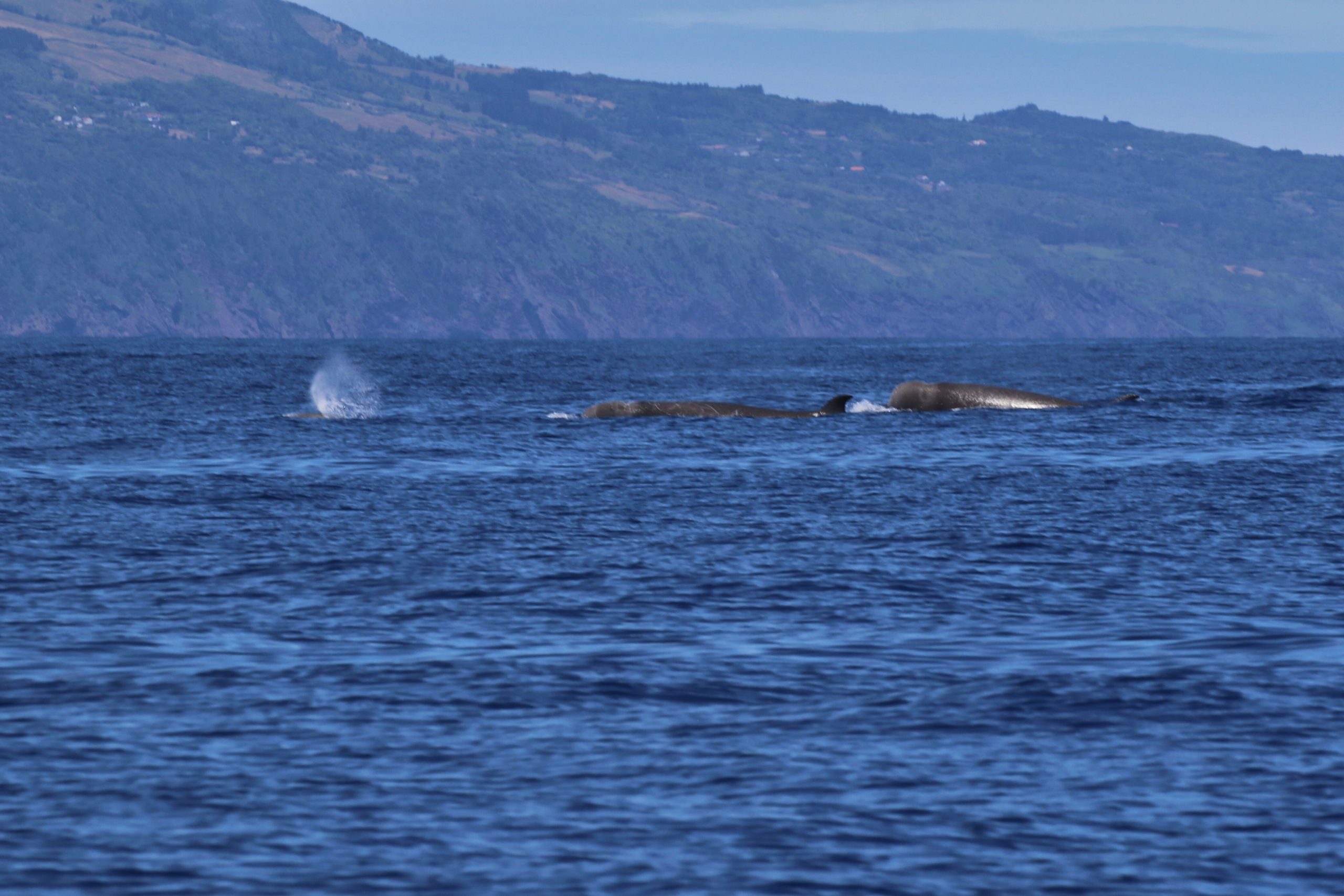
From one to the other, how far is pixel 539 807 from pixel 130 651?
692 cm

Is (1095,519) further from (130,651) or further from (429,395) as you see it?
(429,395)

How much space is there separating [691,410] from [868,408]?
24.3ft

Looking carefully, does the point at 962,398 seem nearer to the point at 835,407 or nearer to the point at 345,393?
the point at 835,407

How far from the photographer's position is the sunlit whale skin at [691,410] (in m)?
55.6

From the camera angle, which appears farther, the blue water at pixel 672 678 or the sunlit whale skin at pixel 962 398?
the sunlit whale skin at pixel 962 398

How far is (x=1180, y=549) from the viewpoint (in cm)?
2650

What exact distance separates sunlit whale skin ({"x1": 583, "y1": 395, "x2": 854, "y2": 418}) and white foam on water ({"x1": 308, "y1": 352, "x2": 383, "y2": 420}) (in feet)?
24.2

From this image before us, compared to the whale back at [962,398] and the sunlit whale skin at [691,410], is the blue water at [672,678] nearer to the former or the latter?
the sunlit whale skin at [691,410]

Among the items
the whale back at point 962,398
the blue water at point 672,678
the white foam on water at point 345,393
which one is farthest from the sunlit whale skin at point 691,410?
the blue water at point 672,678

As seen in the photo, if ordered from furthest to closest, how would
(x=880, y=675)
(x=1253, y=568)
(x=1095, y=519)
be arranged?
(x=1095, y=519) < (x=1253, y=568) < (x=880, y=675)

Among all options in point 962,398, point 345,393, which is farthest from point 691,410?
point 345,393

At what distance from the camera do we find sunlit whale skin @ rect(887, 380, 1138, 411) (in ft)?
195

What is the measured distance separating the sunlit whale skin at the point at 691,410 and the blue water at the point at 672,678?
15281mm

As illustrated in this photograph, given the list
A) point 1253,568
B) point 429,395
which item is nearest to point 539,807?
point 1253,568
